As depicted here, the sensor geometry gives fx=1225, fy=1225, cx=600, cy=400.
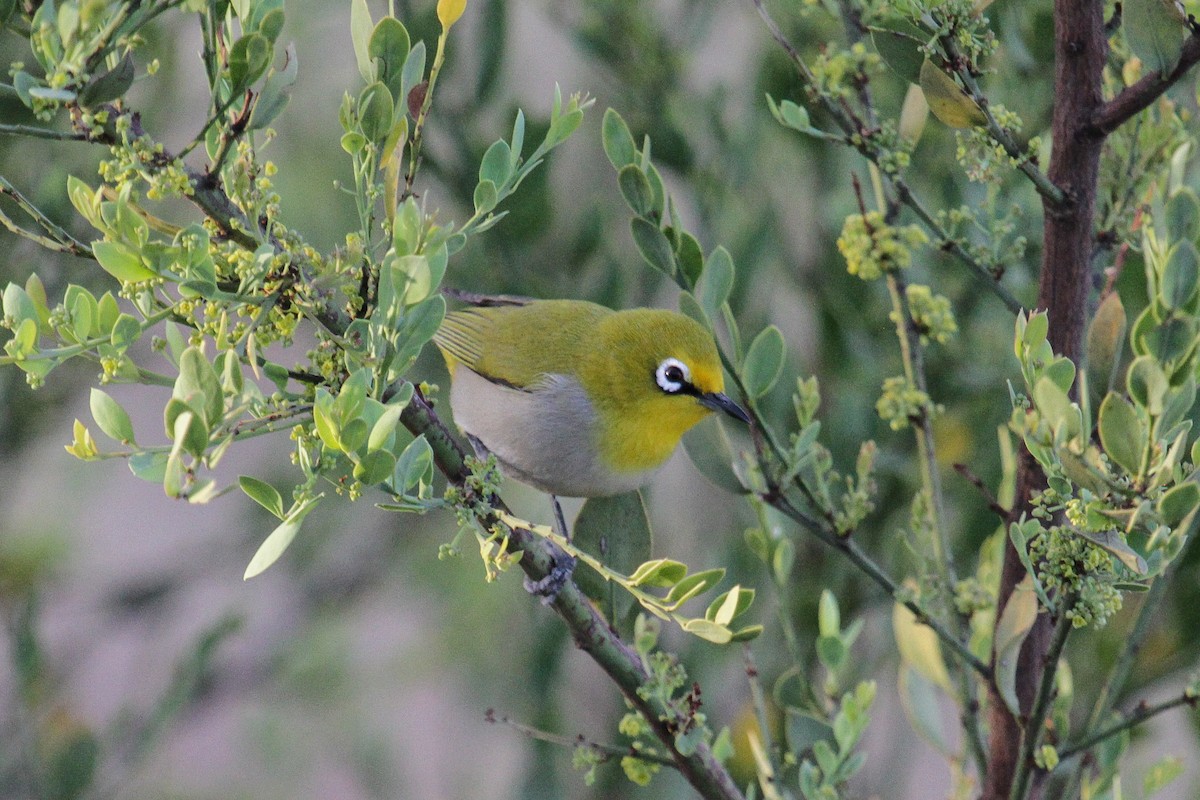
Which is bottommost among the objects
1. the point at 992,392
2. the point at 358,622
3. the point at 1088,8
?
the point at 358,622

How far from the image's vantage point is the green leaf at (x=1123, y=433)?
75cm

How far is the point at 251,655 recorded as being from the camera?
289 centimetres

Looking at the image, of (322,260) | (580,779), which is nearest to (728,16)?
(580,779)

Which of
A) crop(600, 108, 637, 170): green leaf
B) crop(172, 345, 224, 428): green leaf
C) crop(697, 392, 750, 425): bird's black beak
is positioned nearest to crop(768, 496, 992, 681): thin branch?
crop(600, 108, 637, 170): green leaf

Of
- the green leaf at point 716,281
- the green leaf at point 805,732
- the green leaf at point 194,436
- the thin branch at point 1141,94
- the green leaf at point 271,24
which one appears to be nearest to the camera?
the green leaf at point 194,436

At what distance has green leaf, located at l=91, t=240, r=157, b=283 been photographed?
2.36 ft

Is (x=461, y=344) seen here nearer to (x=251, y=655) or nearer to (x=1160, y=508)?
(x=251, y=655)

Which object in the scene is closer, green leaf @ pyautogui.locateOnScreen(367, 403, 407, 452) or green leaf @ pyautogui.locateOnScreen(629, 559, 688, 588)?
green leaf @ pyautogui.locateOnScreen(367, 403, 407, 452)

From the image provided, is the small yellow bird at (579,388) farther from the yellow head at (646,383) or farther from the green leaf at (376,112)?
the green leaf at (376,112)

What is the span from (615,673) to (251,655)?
2.03 m

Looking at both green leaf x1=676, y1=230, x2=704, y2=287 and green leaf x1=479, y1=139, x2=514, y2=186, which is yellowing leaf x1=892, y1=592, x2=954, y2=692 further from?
green leaf x1=479, y1=139, x2=514, y2=186

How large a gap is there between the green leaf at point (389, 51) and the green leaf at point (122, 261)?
201 millimetres

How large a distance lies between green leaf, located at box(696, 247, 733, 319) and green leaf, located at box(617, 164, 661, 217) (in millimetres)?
79

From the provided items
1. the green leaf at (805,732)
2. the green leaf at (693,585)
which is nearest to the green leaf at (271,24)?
the green leaf at (693,585)
